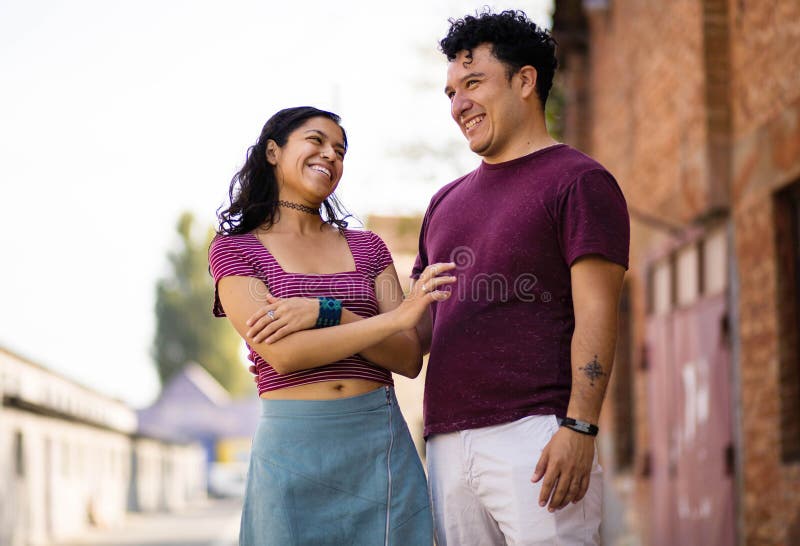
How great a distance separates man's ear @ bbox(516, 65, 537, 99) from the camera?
3.53 m

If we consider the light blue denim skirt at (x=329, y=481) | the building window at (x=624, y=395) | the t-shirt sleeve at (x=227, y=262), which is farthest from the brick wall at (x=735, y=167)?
the t-shirt sleeve at (x=227, y=262)

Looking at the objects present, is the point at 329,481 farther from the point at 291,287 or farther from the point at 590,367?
the point at 590,367

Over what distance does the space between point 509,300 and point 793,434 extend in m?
4.67

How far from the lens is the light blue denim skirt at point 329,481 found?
127 inches

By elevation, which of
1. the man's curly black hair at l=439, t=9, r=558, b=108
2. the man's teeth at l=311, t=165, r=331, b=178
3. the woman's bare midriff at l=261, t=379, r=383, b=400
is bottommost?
the woman's bare midriff at l=261, t=379, r=383, b=400

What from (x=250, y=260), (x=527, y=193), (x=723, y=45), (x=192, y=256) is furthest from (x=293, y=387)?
(x=192, y=256)

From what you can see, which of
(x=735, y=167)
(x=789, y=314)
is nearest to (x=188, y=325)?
(x=735, y=167)

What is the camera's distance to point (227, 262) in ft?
11.0

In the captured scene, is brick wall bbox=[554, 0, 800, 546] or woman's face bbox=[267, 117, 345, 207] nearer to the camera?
woman's face bbox=[267, 117, 345, 207]

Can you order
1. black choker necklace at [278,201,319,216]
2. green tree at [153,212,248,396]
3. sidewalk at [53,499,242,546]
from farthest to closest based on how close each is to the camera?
green tree at [153,212,248,396] < sidewalk at [53,499,242,546] < black choker necklace at [278,201,319,216]

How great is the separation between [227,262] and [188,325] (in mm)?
74895

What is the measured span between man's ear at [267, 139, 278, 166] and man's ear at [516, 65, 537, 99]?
80 cm

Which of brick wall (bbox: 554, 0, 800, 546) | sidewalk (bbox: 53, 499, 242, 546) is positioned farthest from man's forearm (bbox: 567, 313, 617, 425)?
sidewalk (bbox: 53, 499, 242, 546)

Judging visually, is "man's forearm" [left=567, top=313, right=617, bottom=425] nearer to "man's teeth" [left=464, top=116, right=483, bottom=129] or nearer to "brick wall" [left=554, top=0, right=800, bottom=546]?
"man's teeth" [left=464, top=116, right=483, bottom=129]
